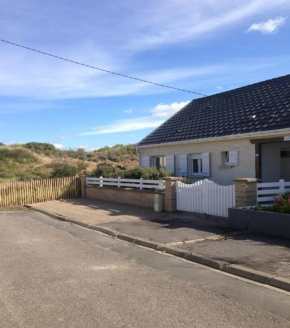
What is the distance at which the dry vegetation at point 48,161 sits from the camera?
3341 cm

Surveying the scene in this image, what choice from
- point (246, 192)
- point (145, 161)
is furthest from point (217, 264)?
point (145, 161)

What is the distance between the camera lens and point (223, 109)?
1875cm

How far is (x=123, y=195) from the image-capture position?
17.0 metres

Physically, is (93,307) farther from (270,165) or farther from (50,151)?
(50,151)

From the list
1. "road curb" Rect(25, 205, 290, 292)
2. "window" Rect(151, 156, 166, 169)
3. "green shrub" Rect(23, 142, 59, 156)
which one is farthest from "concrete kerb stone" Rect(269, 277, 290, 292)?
"green shrub" Rect(23, 142, 59, 156)

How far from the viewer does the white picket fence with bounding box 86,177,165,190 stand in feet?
49.3

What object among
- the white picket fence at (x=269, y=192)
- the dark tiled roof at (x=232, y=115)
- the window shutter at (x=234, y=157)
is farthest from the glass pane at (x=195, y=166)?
the white picket fence at (x=269, y=192)

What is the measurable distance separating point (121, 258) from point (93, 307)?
2769 millimetres

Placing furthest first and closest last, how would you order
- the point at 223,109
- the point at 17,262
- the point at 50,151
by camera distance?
the point at 50,151, the point at 223,109, the point at 17,262

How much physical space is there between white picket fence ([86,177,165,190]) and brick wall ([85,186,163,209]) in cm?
28

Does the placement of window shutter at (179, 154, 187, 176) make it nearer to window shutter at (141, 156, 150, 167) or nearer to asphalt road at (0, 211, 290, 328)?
window shutter at (141, 156, 150, 167)

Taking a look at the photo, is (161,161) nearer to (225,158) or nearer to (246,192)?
(225,158)

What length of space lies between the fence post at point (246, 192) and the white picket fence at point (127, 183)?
4155 millimetres

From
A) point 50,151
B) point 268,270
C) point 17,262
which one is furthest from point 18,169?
point 268,270
